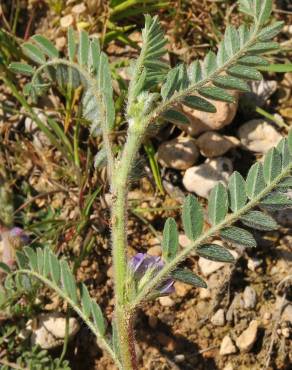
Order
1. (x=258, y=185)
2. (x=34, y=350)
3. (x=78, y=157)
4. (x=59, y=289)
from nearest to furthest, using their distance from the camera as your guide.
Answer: (x=258, y=185), (x=59, y=289), (x=34, y=350), (x=78, y=157)

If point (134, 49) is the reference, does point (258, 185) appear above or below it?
below

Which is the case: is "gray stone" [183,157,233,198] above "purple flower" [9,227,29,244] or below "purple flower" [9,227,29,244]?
above

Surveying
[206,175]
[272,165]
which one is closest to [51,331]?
[206,175]

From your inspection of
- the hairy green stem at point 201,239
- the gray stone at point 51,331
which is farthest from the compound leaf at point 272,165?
the gray stone at point 51,331

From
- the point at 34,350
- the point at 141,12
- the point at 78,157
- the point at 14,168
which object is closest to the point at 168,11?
the point at 141,12

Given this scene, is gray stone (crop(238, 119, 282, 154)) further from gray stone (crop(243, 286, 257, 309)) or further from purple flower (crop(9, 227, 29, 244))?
purple flower (crop(9, 227, 29, 244))

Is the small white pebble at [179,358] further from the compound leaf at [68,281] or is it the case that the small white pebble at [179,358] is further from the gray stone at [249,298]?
the compound leaf at [68,281]

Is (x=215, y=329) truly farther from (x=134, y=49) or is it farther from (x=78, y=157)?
(x=134, y=49)

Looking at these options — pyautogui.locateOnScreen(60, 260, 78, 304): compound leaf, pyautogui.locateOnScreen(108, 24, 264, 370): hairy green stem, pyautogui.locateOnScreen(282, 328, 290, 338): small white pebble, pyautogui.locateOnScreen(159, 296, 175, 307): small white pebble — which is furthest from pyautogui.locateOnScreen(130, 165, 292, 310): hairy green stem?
pyautogui.locateOnScreen(282, 328, 290, 338): small white pebble
